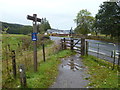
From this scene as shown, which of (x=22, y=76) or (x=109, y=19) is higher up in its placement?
(x=109, y=19)

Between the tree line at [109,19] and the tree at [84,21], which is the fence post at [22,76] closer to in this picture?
the tree line at [109,19]

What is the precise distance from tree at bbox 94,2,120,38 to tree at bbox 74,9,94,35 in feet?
54.9

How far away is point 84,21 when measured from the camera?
1966 inches

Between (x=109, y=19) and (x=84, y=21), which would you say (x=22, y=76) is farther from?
(x=84, y=21)

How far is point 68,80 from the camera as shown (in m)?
5.12

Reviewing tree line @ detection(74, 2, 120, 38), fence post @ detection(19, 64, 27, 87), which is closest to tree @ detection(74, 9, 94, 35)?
tree line @ detection(74, 2, 120, 38)

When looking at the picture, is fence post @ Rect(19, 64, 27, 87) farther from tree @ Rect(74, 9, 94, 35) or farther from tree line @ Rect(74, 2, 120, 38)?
tree @ Rect(74, 9, 94, 35)

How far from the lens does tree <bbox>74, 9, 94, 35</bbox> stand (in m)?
48.2

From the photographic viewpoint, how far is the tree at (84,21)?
158 feet

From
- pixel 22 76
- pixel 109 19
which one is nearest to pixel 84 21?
pixel 109 19

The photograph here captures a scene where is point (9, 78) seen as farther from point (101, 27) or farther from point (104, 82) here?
point (101, 27)

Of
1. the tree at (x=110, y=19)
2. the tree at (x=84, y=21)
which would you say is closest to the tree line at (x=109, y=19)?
the tree at (x=110, y=19)

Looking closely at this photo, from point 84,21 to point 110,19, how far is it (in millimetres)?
21802

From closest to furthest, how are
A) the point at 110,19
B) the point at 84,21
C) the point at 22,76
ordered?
the point at 22,76, the point at 110,19, the point at 84,21
